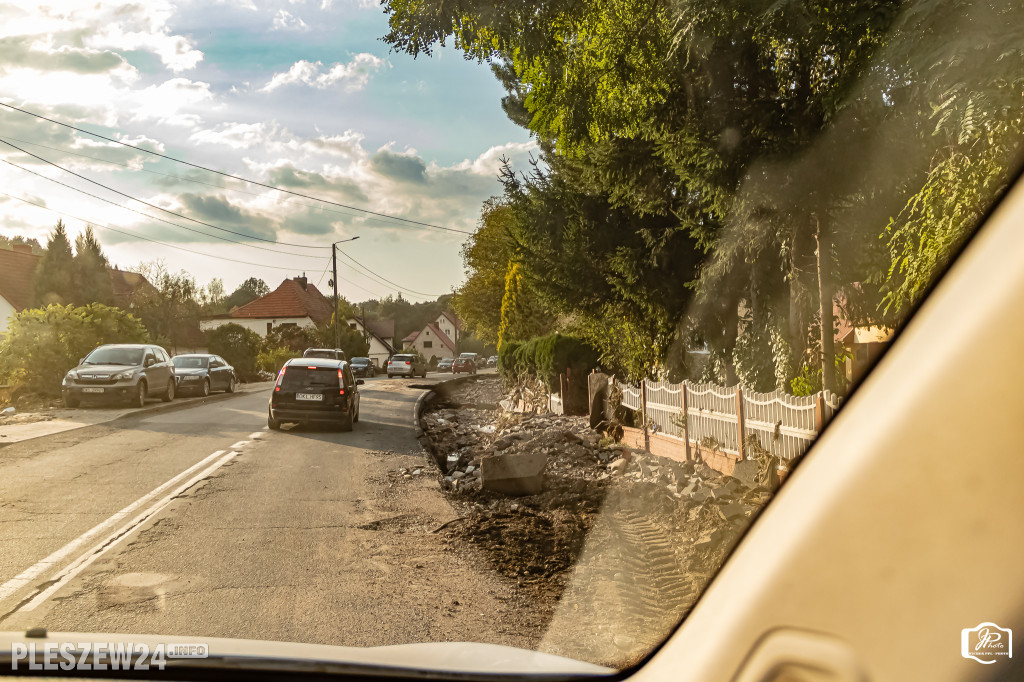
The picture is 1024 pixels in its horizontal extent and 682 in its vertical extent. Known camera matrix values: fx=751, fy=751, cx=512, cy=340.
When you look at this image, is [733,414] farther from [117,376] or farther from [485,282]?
[485,282]

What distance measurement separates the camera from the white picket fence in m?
7.69

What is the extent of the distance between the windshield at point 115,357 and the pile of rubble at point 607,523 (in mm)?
12200

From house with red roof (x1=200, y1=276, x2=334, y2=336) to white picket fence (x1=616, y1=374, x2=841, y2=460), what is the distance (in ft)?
221

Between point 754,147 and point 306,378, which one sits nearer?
point 754,147

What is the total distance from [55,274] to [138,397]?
80.1 ft

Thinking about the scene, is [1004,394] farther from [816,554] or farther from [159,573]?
[159,573]

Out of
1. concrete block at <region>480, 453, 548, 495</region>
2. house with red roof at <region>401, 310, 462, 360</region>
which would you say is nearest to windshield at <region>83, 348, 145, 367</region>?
concrete block at <region>480, 453, 548, 495</region>

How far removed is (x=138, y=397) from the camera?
20.4 meters

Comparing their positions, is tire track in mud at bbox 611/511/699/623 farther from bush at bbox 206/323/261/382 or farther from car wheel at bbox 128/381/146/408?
bush at bbox 206/323/261/382

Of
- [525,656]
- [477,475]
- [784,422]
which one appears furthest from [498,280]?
[525,656]

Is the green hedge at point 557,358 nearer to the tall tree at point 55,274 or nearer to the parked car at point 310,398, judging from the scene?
the parked car at point 310,398

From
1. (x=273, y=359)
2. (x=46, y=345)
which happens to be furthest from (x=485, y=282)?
(x=46, y=345)

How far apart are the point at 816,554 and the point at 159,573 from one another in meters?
5.44

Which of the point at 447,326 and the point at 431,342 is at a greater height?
the point at 447,326
